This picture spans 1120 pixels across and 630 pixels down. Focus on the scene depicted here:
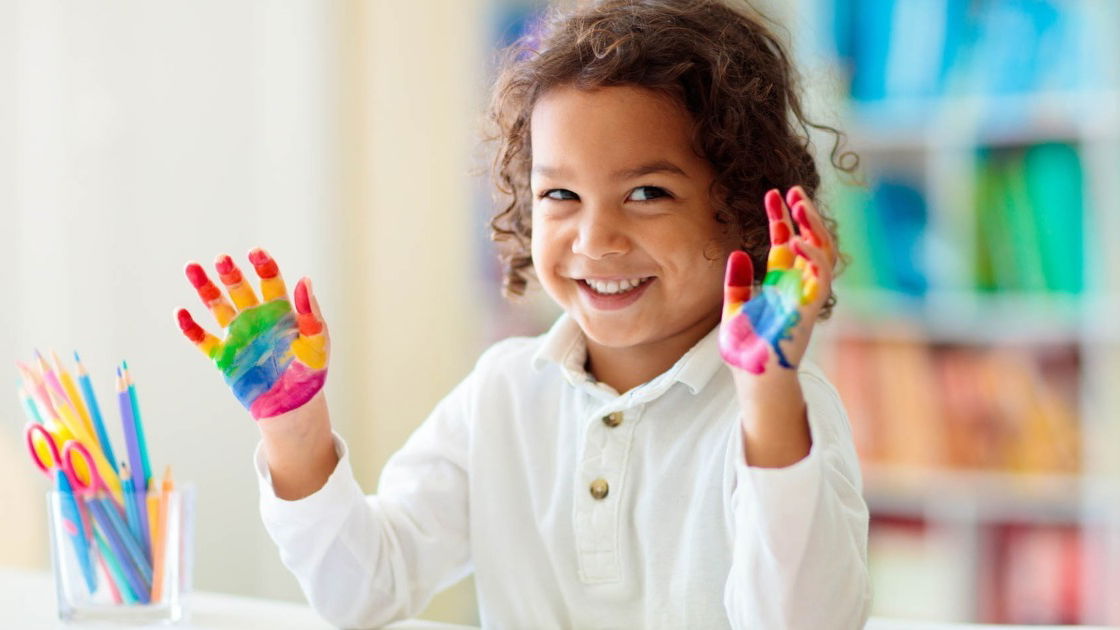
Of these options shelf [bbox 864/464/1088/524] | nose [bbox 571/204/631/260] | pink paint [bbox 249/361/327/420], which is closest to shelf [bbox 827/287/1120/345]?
shelf [bbox 864/464/1088/524]

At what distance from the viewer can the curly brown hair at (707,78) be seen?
0.95 meters

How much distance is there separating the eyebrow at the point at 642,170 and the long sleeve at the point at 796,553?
0.24m

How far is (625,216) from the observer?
92cm

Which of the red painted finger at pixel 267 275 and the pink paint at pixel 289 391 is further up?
the red painted finger at pixel 267 275

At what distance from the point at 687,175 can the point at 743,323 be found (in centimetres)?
24

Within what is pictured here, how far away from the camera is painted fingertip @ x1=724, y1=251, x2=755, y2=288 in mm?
736

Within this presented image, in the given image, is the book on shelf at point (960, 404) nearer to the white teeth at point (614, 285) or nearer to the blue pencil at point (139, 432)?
the white teeth at point (614, 285)

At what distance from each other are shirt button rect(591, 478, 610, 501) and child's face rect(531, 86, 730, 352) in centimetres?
11

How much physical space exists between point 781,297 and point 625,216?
23cm

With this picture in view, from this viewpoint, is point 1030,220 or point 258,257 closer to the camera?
point 258,257

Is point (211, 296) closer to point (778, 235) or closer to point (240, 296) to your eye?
point (240, 296)

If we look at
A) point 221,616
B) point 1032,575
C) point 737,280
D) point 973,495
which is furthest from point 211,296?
point 1032,575

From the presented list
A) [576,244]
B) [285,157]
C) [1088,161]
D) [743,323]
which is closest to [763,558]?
[743,323]

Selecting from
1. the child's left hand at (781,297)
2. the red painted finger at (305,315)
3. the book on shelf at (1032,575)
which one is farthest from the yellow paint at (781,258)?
the book on shelf at (1032,575)
